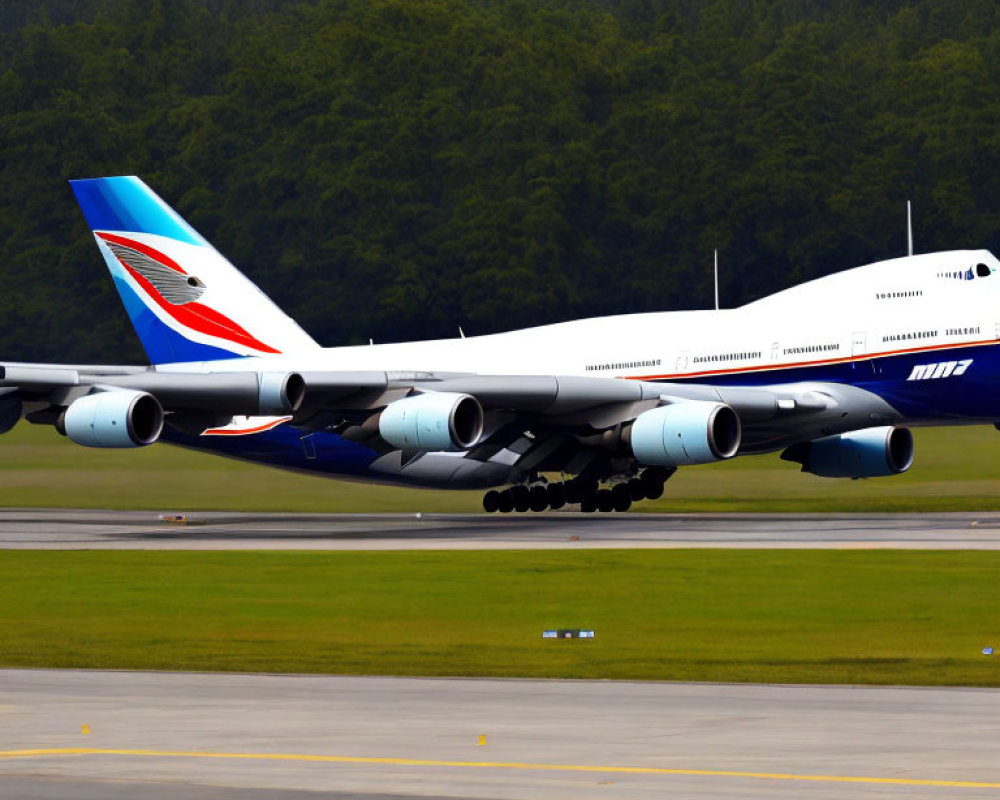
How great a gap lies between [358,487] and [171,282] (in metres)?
6.58

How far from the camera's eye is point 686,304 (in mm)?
91812

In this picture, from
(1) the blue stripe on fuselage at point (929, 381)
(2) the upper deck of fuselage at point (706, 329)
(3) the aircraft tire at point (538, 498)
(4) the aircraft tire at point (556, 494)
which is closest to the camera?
(1) the blue stripe on fuselage at point (929, 381)

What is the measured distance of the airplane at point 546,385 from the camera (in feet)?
128

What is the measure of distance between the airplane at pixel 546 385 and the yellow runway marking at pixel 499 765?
76.1ft

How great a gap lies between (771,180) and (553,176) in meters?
9.58

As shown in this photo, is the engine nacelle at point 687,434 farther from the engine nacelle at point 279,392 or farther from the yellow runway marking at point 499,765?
the yellow runway marking at point 499,765

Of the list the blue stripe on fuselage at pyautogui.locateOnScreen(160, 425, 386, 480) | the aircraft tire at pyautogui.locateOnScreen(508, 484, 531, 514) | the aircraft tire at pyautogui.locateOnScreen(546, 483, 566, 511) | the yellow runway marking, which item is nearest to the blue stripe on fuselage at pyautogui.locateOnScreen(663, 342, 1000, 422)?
the aircraft tire at pyautogui.locateOnScreen(546, 483, 566, 511)

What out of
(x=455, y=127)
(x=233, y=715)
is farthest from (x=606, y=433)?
(x=455, y=127)

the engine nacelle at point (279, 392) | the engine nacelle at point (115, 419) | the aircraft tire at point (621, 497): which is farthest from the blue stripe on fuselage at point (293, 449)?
the engine nacelle at point (115, 419)

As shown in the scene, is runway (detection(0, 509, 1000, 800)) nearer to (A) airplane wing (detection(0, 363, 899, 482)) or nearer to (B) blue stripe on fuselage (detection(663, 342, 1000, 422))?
(A) airplane wing (detection(0, 363, 899, 482))

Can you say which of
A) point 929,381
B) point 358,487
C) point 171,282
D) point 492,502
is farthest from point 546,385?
point 171,282

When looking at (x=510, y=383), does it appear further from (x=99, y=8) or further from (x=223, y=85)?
(x=99, y=8)

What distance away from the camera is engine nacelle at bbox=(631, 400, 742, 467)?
39.0 m

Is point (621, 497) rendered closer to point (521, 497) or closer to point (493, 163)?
point (521, 497)
